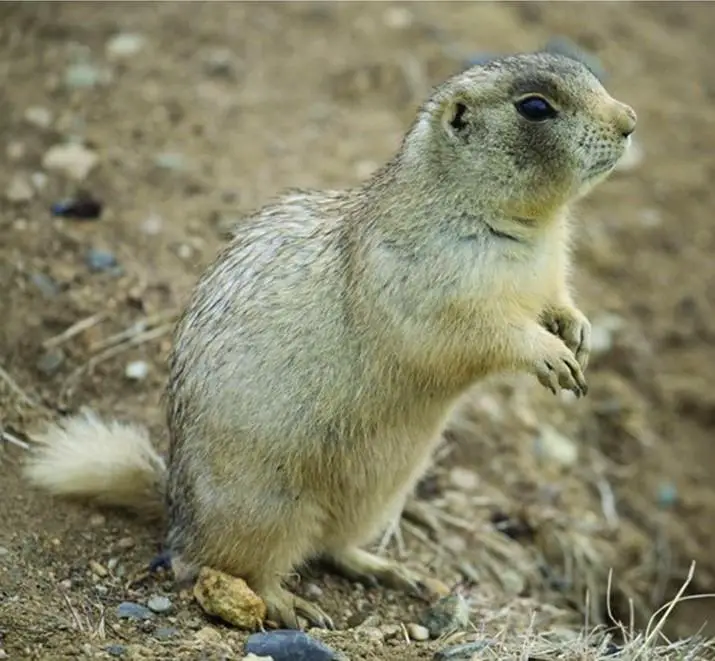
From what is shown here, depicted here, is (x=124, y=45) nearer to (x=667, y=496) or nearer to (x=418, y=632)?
(x=667, y=496)

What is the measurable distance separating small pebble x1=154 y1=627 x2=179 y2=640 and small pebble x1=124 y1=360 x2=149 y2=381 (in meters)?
1.60

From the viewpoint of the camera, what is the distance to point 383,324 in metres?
4.46

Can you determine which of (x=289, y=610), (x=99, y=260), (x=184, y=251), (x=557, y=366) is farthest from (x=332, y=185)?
(x=289, y=610)

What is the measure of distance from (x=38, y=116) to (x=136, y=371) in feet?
6.16

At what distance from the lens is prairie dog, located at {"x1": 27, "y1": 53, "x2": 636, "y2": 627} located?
437 centimetres

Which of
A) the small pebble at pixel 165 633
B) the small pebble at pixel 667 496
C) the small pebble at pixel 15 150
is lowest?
the small pebble at pixel 667 496

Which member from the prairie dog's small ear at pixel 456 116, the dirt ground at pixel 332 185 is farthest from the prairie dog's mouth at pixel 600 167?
the dirt ground at pixel 332 185

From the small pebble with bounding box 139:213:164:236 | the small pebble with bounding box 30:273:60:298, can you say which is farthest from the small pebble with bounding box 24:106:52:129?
the small pebble with bounding box 30:273:60:298

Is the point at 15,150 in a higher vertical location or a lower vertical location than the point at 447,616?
higher

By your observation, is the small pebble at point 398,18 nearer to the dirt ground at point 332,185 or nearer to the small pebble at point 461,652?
the dirt ground at point 332,185

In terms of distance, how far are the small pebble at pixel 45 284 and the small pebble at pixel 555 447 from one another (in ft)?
7.52

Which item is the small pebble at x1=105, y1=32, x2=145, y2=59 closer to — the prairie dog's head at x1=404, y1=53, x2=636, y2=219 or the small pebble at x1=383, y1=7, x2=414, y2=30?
the small pebble at x1=383, y1=7, x2=414, y2=30

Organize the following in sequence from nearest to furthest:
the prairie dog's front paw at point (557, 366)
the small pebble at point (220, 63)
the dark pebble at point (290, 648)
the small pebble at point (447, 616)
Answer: the dark pebble at point (290, 648), the prairie dog's front paw at point (557, 366), the small pebble at point (447, 616), the small pebble at point (220, 63)

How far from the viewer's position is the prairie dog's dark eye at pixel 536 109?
14.3 feet
